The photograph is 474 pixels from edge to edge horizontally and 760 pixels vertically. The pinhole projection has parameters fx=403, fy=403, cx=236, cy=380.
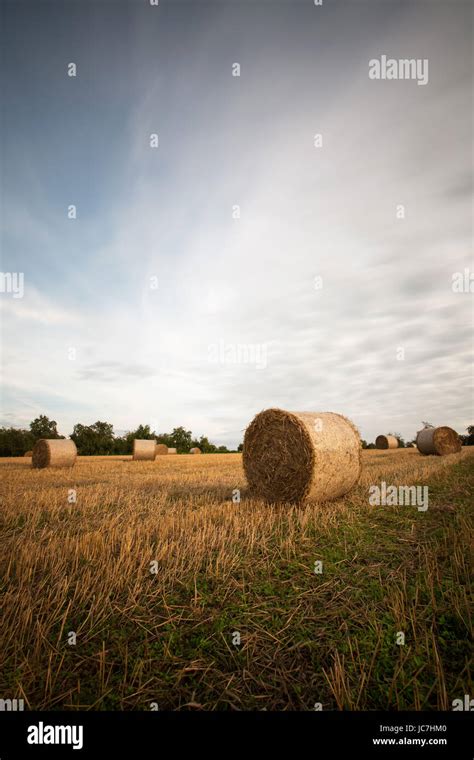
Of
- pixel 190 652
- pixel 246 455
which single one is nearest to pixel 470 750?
pixel 190 652

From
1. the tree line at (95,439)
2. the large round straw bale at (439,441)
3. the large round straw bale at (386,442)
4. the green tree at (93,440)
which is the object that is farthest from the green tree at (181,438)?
the large round straw bale at (439,441)

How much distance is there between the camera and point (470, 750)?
2.50 meters

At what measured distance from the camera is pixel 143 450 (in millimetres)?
26734

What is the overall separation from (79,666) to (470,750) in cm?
269

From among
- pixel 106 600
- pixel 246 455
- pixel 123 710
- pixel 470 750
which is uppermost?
pixel 246 455

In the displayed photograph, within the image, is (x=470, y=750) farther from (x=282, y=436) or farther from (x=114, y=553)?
(x=282, y=436)

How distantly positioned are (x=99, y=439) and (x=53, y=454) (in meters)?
45.7

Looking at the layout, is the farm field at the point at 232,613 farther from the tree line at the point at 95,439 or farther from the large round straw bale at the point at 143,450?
the tree line at the point at 95,439

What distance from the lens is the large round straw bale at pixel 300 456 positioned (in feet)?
26.5

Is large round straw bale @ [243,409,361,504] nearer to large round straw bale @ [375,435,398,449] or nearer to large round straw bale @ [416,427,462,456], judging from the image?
large round straw bale @ [416,427,462,456]

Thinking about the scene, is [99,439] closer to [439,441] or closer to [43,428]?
[43,428]

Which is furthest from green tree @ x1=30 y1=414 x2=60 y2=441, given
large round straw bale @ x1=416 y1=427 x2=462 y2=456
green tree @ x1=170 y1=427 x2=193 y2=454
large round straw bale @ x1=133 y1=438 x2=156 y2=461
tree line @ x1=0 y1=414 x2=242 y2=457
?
large round straw bale @ x1=416 y1=427 x2=462 y2=456

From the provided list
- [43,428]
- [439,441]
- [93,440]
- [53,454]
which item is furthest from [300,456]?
[43,428]

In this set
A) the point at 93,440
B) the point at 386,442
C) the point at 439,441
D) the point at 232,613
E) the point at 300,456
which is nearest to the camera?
the point at 232,613
